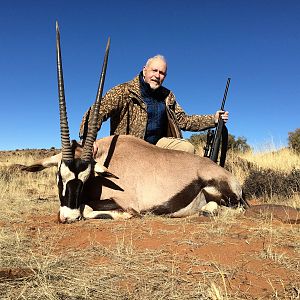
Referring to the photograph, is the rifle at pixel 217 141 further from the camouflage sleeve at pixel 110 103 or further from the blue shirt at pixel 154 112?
the camouflage sleeve at pixel 110 103

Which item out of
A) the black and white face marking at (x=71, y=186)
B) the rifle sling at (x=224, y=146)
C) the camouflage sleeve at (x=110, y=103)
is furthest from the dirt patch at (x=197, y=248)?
the rifle sling at (x=224, y=146)

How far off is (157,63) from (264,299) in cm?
462

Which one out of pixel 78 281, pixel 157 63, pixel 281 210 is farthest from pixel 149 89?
pixel 78 281

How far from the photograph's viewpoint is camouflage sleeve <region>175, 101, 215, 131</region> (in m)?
6.45

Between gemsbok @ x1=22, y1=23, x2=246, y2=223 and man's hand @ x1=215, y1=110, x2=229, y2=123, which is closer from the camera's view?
gemsbok @ x1=22, y1=23, x2=246, y2=223

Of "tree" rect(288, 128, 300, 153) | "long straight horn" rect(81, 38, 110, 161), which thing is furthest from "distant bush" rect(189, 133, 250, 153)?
"long straight horn" rect(81, 38, 110, 161)

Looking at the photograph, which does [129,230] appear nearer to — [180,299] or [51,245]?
[51,245]

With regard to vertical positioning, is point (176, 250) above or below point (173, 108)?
below

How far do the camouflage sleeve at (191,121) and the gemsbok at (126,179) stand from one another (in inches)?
66.3

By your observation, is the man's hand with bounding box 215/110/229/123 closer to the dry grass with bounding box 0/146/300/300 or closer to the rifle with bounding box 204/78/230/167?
the rifle with bounding box 204/78/230/167

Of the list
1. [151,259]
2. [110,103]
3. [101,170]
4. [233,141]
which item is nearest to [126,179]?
[101,170]

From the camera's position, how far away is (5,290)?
190 cm

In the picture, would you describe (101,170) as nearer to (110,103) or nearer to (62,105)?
(62,105)

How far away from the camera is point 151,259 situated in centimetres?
253
